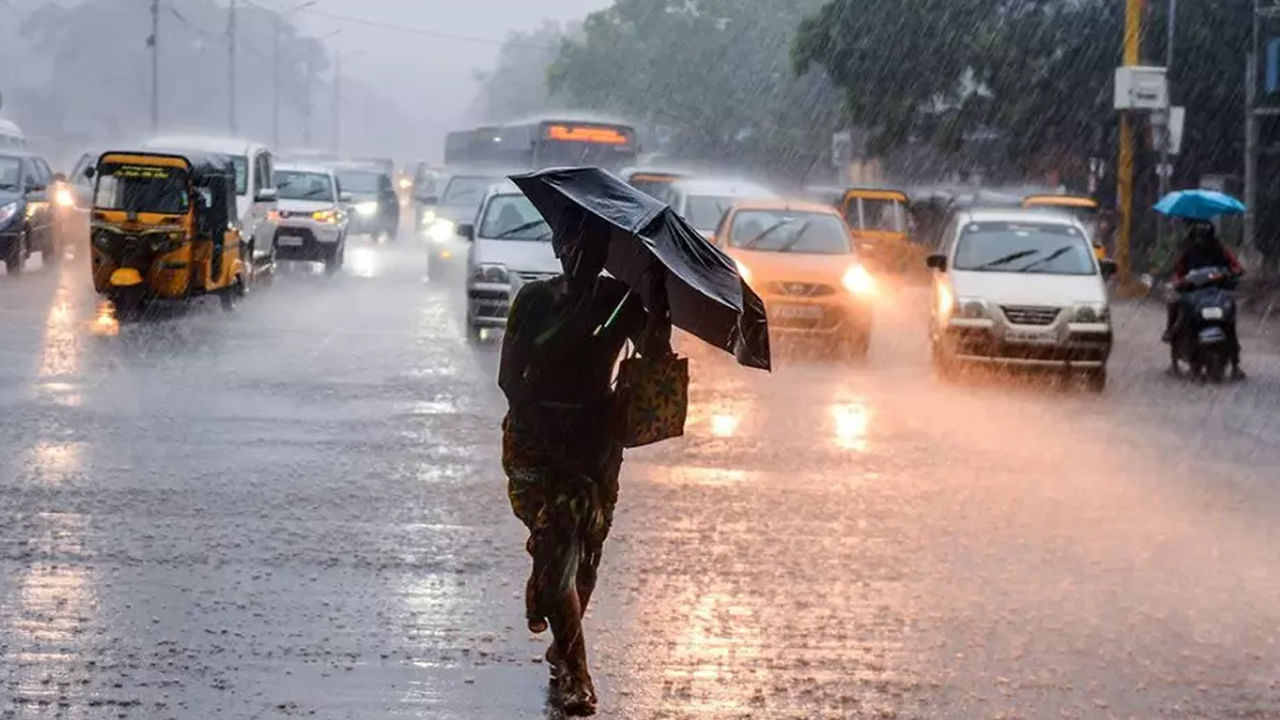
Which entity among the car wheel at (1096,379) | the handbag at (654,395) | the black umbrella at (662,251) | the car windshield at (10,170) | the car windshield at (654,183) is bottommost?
the car wheel at (1096,379)

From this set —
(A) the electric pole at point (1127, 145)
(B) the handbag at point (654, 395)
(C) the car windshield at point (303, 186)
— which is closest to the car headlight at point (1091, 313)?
(A) the electric pole at point (1127, 145)

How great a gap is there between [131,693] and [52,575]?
217 cm

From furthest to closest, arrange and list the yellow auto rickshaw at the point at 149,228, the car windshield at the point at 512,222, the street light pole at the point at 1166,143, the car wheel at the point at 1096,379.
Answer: the street light pole at the point at 1166,143 → the yellow auto rickshaw at the point at 149,228 → the car windshield at the point at 512,222 → the car wheel at the point at 1096,379

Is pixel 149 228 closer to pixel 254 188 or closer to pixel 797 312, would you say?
pixel 254 188

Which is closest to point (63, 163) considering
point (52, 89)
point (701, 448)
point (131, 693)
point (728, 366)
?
point (52, 89)

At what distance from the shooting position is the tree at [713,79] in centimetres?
7256

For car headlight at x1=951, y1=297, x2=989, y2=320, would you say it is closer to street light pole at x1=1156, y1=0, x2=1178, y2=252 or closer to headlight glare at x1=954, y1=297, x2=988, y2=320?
headlight glare at x1=954, y1=297, x2=988, y2=320

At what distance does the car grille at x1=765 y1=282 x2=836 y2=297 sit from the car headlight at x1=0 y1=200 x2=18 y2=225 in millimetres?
13879

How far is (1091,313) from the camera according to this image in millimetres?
19203

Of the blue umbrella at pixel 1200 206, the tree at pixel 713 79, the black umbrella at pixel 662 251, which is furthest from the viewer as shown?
the tree at pixel 713 79

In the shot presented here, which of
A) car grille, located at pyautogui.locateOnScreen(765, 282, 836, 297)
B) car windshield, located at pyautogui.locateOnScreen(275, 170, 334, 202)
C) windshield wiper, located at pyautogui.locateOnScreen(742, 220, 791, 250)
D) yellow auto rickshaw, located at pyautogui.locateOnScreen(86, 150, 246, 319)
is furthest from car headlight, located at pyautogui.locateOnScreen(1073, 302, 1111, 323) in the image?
car windshield, located at pyautogui.locateOnScreen(275, 170, 334, 202)

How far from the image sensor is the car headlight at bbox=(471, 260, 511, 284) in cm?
2125

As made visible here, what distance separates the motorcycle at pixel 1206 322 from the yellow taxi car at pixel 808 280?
3.19 metres

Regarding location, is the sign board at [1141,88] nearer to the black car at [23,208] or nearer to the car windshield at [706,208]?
the car windshield at [706,208]
